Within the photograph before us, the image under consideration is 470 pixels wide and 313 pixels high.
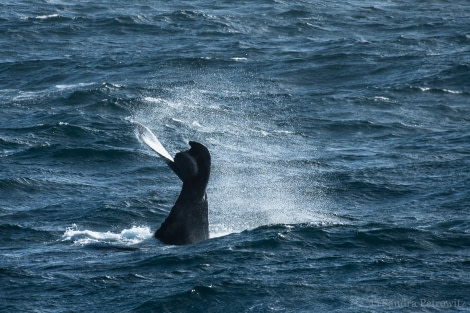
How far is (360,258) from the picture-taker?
66.2ft

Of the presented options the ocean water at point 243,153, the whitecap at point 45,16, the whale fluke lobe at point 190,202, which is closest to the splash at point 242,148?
the ocean water at point 243,153

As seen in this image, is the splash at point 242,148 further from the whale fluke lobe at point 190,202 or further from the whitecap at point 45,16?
the whitecap at point 45,16

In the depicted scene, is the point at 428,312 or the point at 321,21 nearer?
the point at 428,312

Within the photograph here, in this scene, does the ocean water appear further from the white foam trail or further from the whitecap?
the whitecap

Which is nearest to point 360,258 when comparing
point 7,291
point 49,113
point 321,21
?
point 7,291

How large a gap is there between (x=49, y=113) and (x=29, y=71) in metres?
7.16

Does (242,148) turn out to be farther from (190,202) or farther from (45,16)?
(45,16)

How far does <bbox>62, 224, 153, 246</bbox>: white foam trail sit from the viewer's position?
21125 millimetres

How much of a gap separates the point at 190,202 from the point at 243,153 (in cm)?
1257

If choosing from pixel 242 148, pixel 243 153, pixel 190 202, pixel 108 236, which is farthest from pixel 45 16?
pixel 190 202

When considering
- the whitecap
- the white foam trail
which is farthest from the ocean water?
the whitecap

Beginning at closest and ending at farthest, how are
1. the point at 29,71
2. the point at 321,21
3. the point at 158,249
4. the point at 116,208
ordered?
1. the point at 158,249
2. the point at 116,208
3. the point at 29,71
4. the point at 321,21

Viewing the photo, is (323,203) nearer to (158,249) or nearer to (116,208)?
(116,208)

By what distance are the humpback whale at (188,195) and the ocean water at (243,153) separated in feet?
1.25
